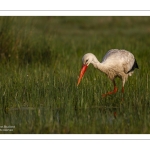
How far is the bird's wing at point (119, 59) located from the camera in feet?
28.7

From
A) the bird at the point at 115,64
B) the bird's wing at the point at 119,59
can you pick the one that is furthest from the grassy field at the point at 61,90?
the bird's wing at the point at 119,59

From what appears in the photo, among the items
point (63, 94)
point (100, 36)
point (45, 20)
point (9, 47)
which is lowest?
point (63, 94)

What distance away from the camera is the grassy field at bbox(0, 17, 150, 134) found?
6.68m

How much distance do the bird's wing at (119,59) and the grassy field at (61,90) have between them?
0.30 m

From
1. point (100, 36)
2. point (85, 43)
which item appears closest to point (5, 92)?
point (85, 43)

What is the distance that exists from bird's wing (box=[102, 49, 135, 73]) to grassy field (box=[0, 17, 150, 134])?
297 millimetres

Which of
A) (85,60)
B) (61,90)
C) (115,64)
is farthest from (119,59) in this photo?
(61,90)

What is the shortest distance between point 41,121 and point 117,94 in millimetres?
2033

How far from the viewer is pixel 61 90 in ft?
26.8

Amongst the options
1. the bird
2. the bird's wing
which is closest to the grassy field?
the bird

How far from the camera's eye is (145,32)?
1638cm

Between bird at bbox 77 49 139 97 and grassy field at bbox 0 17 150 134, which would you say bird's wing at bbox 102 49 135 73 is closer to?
bird at bbox 77 49 139 97

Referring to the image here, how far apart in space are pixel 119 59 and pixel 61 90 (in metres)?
1.33
